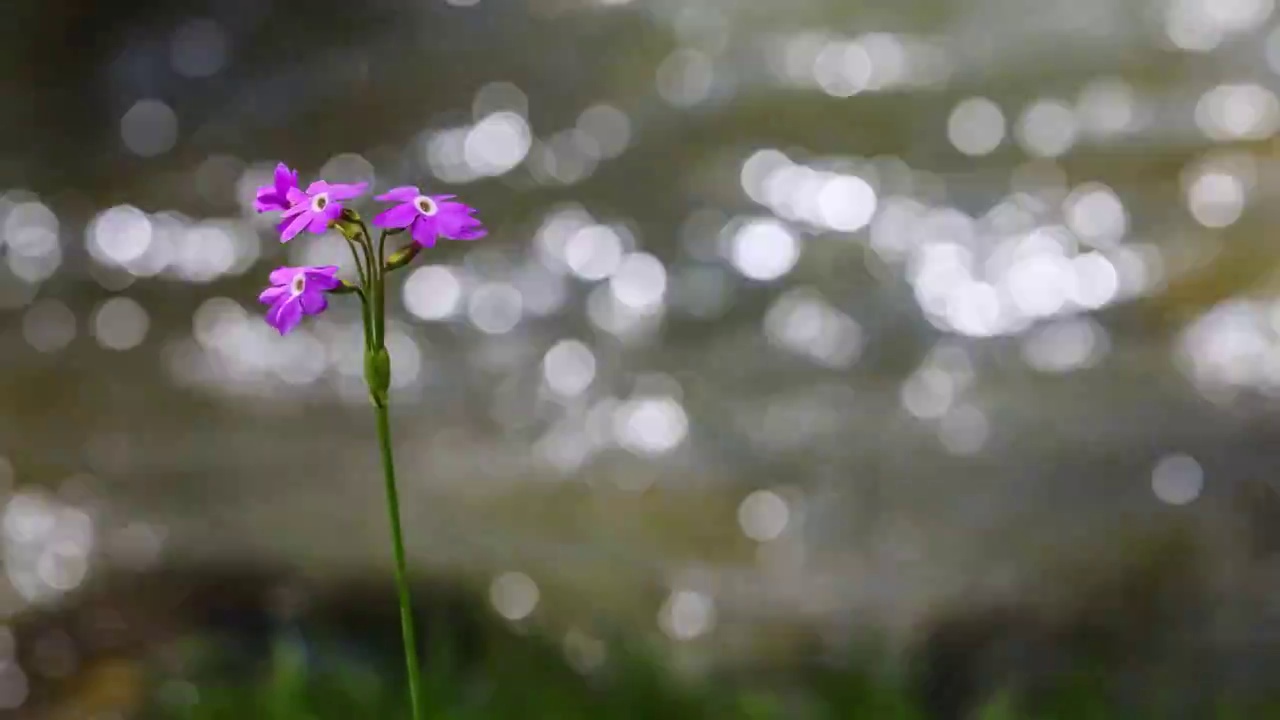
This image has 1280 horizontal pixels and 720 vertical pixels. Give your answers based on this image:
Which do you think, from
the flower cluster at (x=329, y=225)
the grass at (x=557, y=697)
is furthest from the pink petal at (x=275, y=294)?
the grass at (x=557, y=697)

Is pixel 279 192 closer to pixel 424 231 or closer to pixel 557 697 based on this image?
pixel 424 231

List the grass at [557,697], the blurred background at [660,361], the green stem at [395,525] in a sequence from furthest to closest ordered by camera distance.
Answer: the blurred background at [660,361], the grass at [557,697], the green stem at [395,525]

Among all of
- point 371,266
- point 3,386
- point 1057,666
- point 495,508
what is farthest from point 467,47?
point 371,266

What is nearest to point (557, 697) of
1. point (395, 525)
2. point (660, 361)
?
point (395, 525)

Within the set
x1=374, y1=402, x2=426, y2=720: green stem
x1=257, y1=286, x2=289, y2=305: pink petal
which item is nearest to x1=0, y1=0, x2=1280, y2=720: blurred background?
x1=374, y1=402, x2=426, y2=720: green stem

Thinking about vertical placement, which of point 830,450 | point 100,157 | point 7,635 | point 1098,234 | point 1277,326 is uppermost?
point 100,157

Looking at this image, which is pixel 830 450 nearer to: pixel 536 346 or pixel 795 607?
pixel 795 607

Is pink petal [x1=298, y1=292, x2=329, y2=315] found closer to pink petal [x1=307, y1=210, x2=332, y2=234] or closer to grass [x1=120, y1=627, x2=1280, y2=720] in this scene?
pink petal [x1=307, y1=210, x2=332, y2=234]

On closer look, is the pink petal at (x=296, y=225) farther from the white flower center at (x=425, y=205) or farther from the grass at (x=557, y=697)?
the grass at (x=557, y=697)
